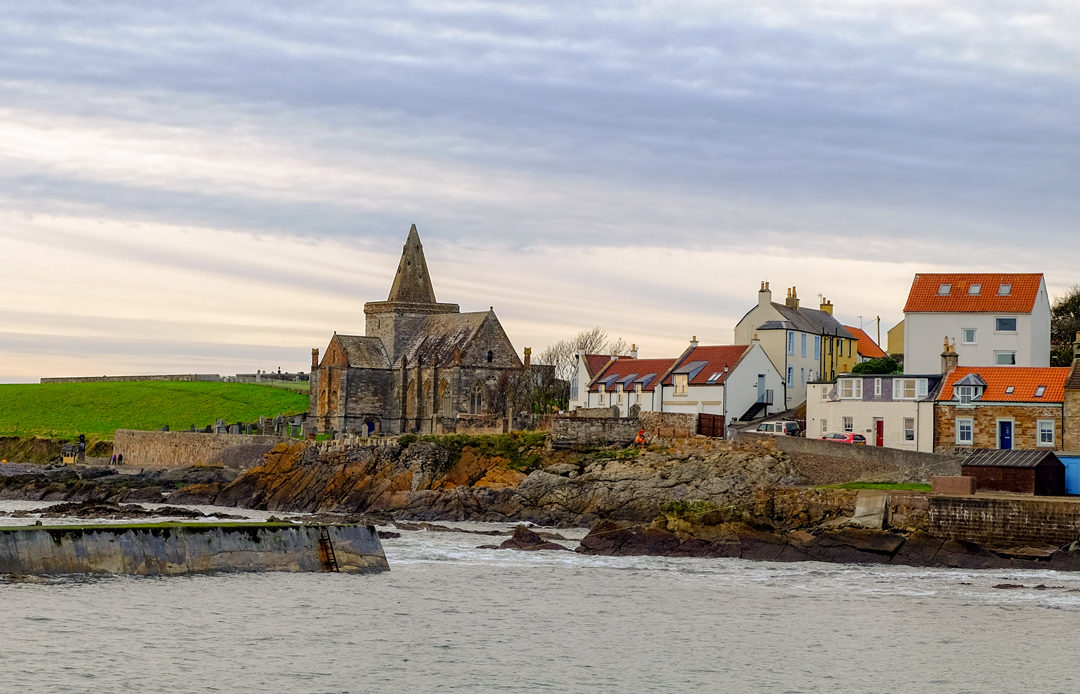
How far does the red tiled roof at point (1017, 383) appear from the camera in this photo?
5406cm

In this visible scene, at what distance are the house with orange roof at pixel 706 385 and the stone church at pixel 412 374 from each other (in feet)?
72.1

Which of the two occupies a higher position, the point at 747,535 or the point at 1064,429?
the point at 1064,429

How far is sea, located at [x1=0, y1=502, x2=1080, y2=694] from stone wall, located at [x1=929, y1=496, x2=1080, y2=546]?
12.6 feet

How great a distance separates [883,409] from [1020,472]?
14917mm

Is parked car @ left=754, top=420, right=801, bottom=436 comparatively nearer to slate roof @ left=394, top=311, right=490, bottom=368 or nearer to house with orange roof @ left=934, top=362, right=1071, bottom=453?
house with orange roof @ left=934, top=362, right=1071, bottom=453

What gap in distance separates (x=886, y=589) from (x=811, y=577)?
282 cm

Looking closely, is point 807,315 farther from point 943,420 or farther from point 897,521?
point 897,521

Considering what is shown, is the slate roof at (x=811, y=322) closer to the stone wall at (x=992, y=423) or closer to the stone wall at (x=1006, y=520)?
the stone wall at (x=992, y=423)

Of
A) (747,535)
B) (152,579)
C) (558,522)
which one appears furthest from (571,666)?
(558,522)

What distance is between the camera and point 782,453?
54312 millimetres

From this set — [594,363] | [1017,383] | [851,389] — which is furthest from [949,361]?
[594,363]

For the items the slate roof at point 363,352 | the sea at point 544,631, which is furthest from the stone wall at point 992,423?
the slate roof at point 363,352

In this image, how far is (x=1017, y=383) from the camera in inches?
2179

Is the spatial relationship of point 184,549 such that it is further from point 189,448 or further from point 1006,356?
point 189,448
